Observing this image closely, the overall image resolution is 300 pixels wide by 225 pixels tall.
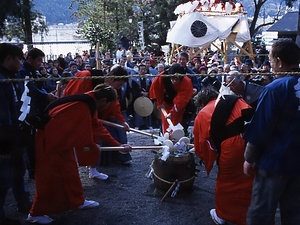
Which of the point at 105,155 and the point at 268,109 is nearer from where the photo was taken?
the point at 268,109

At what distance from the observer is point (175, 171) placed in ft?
13.3

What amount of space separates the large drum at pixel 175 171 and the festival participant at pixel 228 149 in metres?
0.73

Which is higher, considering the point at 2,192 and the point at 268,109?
the point at 268,109

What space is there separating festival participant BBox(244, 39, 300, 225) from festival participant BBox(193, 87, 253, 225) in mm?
632

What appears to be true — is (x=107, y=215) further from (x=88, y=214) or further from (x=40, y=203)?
(x=40, y=203)

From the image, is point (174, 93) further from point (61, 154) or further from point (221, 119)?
point (61, 154)

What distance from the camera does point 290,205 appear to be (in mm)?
2498

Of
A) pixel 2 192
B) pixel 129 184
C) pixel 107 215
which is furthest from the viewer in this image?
pixel 129 184

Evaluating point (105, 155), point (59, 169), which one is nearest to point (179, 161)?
point (59, 169)

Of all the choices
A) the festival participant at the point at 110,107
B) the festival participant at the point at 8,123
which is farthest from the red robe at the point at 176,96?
the festival participant at the point at 8,123

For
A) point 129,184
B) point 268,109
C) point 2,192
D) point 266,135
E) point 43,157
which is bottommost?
point 129,184

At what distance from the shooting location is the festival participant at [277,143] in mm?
2309

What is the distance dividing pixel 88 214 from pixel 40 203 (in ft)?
1.77

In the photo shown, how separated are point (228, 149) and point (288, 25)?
21269 mm
